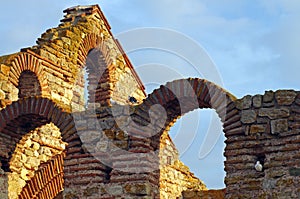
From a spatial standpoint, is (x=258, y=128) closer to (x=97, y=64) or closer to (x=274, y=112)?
(x=274, y=112)

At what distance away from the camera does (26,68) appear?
954 cm

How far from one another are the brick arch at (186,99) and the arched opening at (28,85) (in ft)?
10.5

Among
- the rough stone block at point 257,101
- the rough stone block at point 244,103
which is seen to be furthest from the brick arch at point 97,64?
the rough stone block at point 257,101

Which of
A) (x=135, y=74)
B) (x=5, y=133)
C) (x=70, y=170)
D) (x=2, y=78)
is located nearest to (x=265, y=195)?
(x=70, y=170)

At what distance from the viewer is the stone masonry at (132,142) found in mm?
6473

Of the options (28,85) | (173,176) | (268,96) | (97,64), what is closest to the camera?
(268,96)

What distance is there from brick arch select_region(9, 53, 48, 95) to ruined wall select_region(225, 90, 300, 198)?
159 inches

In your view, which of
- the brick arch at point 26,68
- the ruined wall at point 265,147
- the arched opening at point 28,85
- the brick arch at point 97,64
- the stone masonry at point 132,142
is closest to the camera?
the ruined wall at point 265,147

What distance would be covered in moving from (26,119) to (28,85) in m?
1.92

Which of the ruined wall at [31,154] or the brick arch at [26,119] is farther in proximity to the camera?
the ruined wall at [31,154]

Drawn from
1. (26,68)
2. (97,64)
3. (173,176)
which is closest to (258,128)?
(173,176)

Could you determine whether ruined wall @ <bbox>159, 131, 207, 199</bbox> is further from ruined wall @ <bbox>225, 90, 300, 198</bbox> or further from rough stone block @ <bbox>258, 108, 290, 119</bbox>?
rough stone block @ <bbox>258, 108, 290, 119</bbox>

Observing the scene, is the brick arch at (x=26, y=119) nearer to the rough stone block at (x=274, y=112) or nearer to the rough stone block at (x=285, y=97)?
the rough stone block at (x=274, y=112)

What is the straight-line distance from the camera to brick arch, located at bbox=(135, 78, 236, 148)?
6.80 metres
